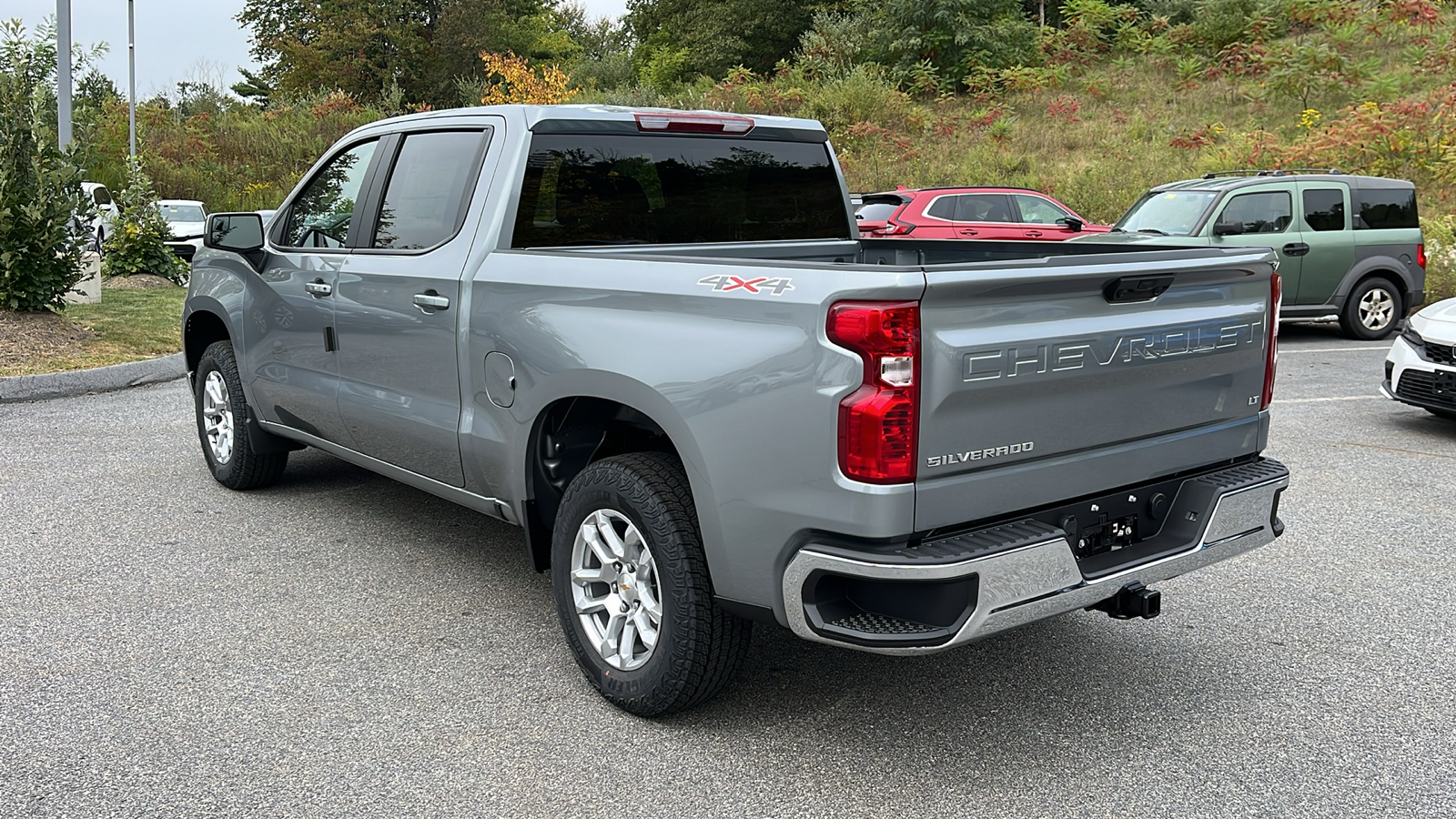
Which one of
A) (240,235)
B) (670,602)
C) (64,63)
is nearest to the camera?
(670,602)

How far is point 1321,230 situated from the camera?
1294 cm

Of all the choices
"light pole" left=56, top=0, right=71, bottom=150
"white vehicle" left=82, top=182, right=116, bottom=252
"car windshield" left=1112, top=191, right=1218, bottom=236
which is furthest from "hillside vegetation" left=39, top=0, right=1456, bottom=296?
"light pole" left=56, top=0, right=71, bottom=150

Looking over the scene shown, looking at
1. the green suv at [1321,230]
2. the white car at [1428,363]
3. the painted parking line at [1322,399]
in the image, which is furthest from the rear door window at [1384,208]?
the white car at [1428,363]

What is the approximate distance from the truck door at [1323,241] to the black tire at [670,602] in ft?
37.1

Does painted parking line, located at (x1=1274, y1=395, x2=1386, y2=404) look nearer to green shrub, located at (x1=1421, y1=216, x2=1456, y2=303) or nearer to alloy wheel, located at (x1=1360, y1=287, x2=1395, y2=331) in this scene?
alloy wheel, located at (x1=1360, y1=287, x2=1395, y2=331)

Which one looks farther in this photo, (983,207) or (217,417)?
(983,207)

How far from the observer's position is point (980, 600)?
3023 millimetres

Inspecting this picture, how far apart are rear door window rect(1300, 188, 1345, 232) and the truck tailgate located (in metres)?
10.2

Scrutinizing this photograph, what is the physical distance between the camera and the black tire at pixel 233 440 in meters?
6.18

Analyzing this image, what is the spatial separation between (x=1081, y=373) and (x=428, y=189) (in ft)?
9.06

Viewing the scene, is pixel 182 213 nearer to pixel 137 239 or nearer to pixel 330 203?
pixel 137 239

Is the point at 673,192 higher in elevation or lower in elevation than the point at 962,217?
lower

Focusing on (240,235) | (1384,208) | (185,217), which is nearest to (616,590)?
(240,235)

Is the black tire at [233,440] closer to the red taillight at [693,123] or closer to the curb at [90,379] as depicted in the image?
the curb at [90,379]
